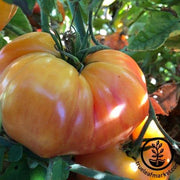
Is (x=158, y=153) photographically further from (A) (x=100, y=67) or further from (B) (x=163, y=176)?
(A) (x=100, y=67)

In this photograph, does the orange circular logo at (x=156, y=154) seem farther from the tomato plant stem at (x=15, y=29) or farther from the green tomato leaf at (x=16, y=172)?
the tomato plant stem at (x=15, y=29)

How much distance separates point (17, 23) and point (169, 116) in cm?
46

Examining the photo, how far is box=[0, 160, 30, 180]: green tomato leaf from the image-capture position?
583 mm

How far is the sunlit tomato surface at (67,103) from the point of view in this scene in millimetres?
544

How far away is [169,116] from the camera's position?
2.72ft

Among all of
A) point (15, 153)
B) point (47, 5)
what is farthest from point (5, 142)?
point (47, 5)

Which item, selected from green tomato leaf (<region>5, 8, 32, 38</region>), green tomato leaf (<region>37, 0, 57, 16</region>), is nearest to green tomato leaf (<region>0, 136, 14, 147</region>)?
A: green tomato leaf (<region>37, 0, 57, 16</region>)

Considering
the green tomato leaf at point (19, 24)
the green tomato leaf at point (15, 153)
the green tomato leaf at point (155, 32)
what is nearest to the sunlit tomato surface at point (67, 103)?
the green tomato leaf at point (15, 153)

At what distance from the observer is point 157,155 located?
0.69 metres

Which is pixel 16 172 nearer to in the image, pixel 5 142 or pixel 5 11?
pixel 5 142

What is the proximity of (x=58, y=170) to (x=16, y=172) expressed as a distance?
9 cm

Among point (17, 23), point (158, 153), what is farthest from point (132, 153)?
point (17, 23)

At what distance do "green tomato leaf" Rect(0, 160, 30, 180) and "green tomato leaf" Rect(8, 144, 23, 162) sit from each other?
0.03m

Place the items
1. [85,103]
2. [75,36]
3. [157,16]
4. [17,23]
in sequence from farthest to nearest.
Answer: [17,23], [157,16], [75,36], [85,103]
